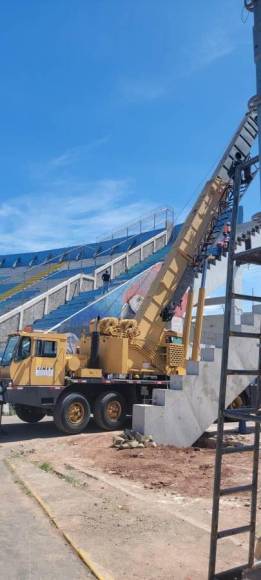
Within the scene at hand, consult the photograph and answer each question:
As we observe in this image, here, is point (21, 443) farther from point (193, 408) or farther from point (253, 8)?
point (253, 8)

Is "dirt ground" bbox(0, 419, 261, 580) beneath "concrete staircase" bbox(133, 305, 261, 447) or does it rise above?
beneath

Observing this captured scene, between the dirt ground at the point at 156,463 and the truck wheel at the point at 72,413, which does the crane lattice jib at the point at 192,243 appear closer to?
the truck wheel at the point at 72,413

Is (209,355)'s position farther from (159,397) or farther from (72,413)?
(72,413)

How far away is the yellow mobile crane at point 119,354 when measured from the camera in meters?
13.2

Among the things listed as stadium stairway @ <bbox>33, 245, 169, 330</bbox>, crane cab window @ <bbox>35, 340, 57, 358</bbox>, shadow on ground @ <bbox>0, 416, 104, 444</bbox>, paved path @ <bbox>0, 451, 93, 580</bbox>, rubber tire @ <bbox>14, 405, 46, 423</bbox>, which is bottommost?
shadow on ground @ <bbox>0, 416, 104, 444</bbox>

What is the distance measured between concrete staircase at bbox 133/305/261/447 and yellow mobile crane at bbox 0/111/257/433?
2.39 metres

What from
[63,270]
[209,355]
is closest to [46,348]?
[209,355]

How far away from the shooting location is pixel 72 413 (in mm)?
13484

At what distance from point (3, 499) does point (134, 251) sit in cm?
2943

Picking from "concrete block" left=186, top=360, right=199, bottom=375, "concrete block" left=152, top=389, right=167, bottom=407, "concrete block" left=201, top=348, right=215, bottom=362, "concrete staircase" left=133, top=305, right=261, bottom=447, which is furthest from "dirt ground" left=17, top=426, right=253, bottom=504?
"concrete block" left=201, top=348, right=215, bottom=362

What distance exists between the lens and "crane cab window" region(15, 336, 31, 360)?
13163mm

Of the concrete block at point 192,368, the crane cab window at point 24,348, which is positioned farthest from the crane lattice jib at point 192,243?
the crane cab window at point 24,348

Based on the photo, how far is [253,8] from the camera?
3719mm

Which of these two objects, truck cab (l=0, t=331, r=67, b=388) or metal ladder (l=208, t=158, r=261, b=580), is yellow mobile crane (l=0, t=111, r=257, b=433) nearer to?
truck cab (l=0, t=331, r=67, b=388)
